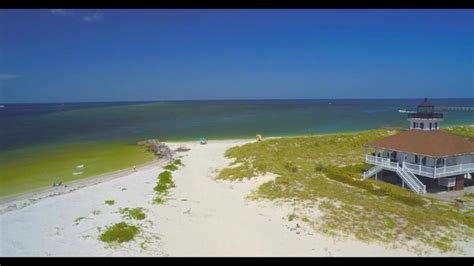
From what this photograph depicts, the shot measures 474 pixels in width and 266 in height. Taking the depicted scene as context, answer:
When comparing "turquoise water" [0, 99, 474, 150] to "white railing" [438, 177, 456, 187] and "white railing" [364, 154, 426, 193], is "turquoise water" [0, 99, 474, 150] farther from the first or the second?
"white railing" [438, 177, 456, 187]

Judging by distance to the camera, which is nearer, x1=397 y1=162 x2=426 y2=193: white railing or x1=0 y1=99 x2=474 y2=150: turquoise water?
x1=397 y1=162 x2=426 y2=193: white railing

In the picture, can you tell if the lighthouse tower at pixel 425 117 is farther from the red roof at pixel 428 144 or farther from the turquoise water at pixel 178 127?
the turquoise water at pixel 178 127

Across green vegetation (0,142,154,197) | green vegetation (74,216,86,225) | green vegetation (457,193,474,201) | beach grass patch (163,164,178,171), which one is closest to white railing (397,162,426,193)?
green vegetation (457,193,474,201)

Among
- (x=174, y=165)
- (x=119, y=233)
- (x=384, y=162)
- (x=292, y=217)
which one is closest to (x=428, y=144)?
(x=384, y=162)

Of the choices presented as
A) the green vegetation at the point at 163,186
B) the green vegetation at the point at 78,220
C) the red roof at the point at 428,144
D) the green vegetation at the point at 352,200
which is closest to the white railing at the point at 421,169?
the red roof at the point at 428,144
